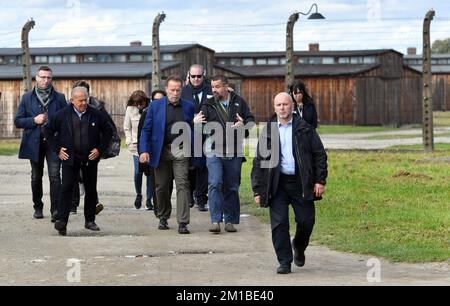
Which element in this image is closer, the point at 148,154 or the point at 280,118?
the point at 280,118

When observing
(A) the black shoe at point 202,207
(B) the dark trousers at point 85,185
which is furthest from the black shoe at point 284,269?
(A) the black shoe at point 202,207

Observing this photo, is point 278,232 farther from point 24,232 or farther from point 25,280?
point 24,232

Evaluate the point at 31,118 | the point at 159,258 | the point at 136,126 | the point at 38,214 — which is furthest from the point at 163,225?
the point at 136,126

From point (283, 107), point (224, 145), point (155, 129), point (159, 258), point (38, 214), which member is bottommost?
point (159, 258)

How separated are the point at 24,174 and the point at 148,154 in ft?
35.5

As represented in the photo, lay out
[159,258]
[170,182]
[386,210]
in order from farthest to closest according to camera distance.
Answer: [386,210]
[170,182]
[159,258]

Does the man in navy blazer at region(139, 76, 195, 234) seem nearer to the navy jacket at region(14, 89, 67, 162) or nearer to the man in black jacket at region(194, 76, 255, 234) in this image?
the man in black jacket at region(194, 76, 255, 234)

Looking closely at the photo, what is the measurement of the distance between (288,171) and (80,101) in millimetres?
4221

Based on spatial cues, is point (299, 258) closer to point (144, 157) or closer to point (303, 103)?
point (144, 157)

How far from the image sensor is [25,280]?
34.6ft

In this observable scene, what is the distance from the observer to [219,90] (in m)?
14.8

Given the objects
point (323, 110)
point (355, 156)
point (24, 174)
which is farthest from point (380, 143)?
point (323, 110)

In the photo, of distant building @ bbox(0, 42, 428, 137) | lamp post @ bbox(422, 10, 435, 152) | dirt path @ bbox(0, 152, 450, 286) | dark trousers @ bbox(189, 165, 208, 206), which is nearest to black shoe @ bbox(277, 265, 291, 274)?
dirt path @ bbox(0, 152, 450, 286)
